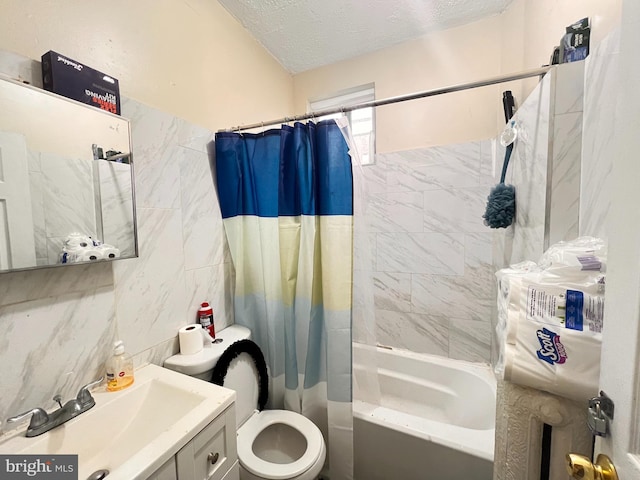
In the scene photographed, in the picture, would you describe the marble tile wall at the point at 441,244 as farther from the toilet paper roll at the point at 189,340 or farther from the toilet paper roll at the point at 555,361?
the toilet paper roll at the point at 189,340

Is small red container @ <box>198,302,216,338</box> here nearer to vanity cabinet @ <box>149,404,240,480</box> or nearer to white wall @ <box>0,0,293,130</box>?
vanity cabinet @ <box>149,404,240,480</box>

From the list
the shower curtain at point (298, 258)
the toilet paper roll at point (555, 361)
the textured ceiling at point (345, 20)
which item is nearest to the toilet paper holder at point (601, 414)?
the toilet paper roll at point (555, 361)

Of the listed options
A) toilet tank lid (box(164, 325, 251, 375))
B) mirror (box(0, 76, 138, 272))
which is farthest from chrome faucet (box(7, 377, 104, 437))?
mirror (box(0, 76, 138, 272))

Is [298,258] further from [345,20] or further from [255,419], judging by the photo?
[345,20]

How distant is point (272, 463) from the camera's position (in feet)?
3.65

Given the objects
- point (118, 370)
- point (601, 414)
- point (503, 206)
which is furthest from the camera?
point (503, 206)

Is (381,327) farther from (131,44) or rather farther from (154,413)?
(131,44)

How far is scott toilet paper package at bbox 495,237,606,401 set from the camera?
52 cm

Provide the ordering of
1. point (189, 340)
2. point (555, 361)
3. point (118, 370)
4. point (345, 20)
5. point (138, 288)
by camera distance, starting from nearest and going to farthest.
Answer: point (555, 361), point (118, 370), point (138, 288), point (189, 340), point (345, 20)

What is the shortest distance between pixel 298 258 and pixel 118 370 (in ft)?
2.71

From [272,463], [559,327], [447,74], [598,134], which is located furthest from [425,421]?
[447,74]

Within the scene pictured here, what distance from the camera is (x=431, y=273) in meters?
1.78

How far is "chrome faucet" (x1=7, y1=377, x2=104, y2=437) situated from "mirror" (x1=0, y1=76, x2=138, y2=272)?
1.33 ft

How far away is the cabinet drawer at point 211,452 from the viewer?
2.32 feet
